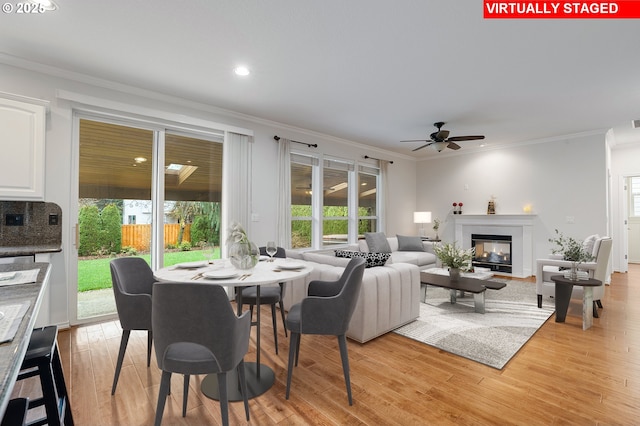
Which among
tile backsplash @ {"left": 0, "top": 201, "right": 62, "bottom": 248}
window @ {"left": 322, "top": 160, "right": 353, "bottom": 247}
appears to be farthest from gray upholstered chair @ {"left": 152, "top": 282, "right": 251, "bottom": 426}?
window @ {"left": 322, "top": 160, "right": 353, "bottom": 247}

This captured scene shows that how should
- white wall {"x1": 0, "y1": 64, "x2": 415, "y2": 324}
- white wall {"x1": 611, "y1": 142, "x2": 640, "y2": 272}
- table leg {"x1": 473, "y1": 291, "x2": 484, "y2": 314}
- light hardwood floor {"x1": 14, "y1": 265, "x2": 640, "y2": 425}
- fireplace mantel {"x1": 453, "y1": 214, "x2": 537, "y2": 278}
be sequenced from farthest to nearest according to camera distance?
white wall {"x1": 611, "y1": 142, "x2": 640, "y2": 272}, fireplace mantel {"x1": 453, "y1": 214, "x2": 537, "y2": 278}, table leg {"x1": 473, "y1": 291, "x2": 484, "y2": 314}, white wall {"x1": 0, "y1": 64, "x2": 415, "y2": 324}, light hardwood floor {"x1": 14, "y1": 265, "x2": 640, "y2": 425}

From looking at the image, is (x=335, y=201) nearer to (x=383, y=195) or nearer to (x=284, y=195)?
(x=383, y=195)

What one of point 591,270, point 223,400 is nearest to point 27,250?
point 223,400

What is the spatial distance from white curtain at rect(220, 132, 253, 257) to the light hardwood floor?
73.2 inches

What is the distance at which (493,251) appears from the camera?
264 inches

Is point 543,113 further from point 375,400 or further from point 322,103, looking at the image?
point 375,400

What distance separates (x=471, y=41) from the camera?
2699 mm

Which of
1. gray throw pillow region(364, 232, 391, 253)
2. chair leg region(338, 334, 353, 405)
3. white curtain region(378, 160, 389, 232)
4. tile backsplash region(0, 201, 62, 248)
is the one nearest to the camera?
chair leg region(338, 334, 353, 405)

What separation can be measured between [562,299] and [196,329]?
12.9 ft

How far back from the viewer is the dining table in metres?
1.95

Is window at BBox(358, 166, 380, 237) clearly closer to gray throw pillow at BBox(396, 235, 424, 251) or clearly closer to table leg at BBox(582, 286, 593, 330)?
gray throw pillow at BBox(396, 235, 424, 251)

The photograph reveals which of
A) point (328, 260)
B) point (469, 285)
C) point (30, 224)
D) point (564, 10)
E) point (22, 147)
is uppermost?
point (564, 10)

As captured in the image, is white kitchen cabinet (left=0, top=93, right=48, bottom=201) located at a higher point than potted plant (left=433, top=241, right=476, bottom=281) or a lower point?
higher

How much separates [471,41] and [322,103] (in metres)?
2.02
